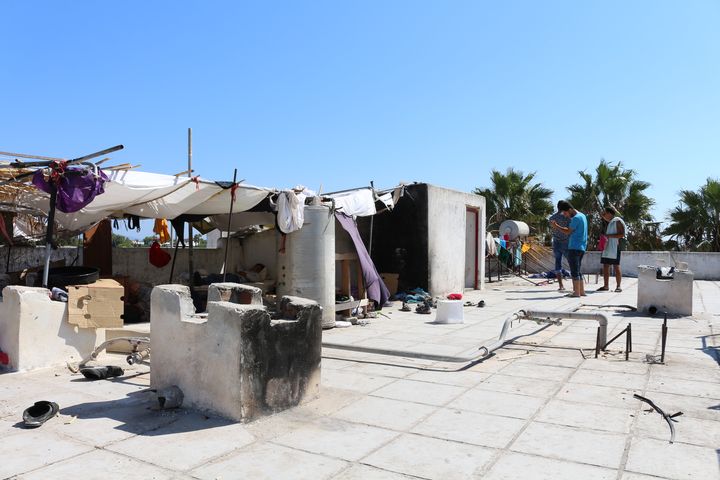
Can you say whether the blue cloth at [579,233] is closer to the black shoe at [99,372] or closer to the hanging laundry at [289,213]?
the hanging laundry at [289,213]

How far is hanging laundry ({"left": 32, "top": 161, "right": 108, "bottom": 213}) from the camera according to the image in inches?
251

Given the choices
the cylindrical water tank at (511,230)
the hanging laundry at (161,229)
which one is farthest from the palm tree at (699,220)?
the hanging laundry at (161,229)

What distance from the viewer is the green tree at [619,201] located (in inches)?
814

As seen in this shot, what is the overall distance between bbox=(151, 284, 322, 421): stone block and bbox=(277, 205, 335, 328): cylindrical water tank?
147 inches

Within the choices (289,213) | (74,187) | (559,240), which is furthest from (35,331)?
(559,240)

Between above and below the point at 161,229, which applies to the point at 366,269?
below

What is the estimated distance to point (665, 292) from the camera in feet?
31.1

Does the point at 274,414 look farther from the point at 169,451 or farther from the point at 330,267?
the point at 330,267

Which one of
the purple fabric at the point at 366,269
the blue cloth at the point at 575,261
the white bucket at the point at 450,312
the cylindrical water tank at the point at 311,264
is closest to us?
the cylindrical water tank at the point at 311,264

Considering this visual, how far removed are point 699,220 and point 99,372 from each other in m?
20.6

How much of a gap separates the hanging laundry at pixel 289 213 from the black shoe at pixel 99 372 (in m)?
3.45

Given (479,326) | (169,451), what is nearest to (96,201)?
(169,451)

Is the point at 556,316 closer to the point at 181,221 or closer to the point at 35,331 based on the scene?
the point at 35,331

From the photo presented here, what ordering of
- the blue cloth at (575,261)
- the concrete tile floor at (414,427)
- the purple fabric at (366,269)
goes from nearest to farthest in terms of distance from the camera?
1. the concrete tile floor at (414,427)
2. the purple fabric at (366,269)
3. the blue cloth at (575,261)
